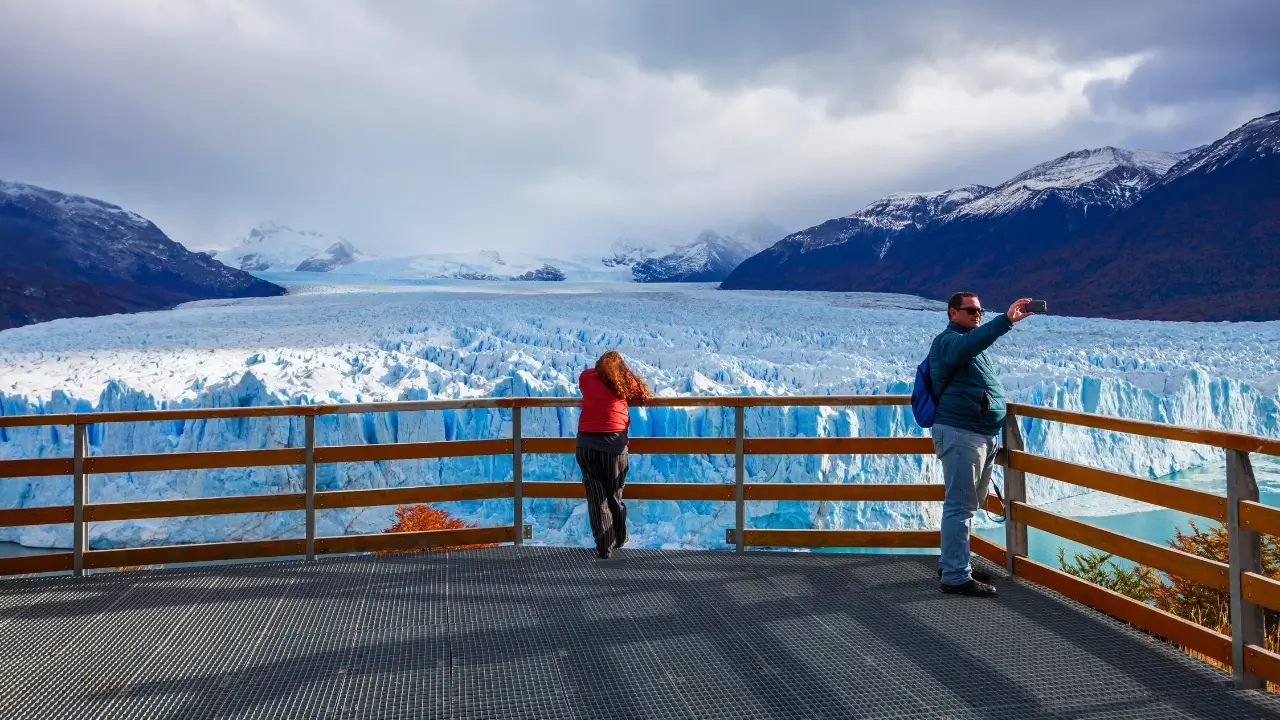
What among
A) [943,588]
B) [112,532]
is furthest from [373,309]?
[943,588]

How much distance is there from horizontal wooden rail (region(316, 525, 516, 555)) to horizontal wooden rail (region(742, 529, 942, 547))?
160 cm

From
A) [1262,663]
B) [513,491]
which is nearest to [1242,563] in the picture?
[1262,663]

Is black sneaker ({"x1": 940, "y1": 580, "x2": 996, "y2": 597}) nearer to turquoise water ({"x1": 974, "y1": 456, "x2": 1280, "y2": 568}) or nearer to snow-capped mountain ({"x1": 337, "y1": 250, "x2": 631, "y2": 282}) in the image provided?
turquoise water ({"x1": 974, "y1": 456, "x2": 1280, "y2": 568})

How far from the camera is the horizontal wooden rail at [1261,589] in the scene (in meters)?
2.87

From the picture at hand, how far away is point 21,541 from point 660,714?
2506cm

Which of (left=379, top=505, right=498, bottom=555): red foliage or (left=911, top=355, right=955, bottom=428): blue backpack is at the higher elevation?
(left=911, top=355, right=955, bottom=428): blue backpack

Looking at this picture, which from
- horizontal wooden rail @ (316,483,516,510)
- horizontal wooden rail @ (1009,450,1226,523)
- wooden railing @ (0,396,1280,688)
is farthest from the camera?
horizontal wooden rail @ (316,483,516,510)

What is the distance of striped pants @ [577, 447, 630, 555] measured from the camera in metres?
4.81

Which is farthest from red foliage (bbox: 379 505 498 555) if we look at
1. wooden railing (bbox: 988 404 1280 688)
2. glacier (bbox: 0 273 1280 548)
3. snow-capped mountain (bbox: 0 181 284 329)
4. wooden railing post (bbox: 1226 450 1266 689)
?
snow-capped mountain (bbox: 0 181 284 329)

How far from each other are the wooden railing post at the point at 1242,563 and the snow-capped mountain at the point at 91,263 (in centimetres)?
4955

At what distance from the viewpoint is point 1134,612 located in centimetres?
358

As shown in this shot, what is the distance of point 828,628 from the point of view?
3.63m

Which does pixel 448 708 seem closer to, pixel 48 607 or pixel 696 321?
pixel 48 607

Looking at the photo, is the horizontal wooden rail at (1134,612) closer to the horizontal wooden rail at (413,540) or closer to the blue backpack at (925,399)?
the blue backpack at (925,399)
